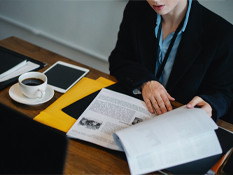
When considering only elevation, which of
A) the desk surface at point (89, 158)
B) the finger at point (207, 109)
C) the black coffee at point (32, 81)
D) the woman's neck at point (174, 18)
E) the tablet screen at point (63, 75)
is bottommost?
the desk surface at point (89, 158)

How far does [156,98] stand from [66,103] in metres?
0.33

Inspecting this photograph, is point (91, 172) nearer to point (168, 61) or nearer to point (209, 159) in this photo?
point (209, 159)

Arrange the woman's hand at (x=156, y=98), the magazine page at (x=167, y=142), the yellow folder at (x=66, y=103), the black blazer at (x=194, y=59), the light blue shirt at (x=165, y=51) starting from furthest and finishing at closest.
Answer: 1. the light blue shirt at (x=165, y=51)
2. the black blazer at (x=194, y=59)
3. the woman's hand at (x=156, y=98)
4. the yellow folder at (x=66, y=103)
5. the magazine page at (x=167, y=142)

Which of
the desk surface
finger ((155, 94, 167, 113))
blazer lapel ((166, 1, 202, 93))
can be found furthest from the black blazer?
the desk surface

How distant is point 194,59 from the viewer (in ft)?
3.33

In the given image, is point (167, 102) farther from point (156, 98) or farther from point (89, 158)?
point (89, 158)

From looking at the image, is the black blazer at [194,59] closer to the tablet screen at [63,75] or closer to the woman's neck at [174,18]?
the woman's neck at [174,18]

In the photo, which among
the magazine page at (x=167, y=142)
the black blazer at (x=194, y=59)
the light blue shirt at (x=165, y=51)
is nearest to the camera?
the magazine page at (x=167, y=142)

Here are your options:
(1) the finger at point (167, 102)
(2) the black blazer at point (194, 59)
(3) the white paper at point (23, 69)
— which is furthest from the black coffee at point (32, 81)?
(1) the finger at point (167, 102)

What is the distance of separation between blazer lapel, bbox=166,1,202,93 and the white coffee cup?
0.59m

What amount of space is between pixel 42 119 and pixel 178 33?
2.26 ft

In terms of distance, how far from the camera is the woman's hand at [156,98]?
83 centimetres

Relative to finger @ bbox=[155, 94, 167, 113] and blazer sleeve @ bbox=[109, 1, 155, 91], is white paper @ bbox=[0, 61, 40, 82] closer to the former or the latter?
blazer sleeve @ bbox=[109, 1, 155, 91]

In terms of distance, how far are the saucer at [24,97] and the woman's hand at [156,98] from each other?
1.15 feet
